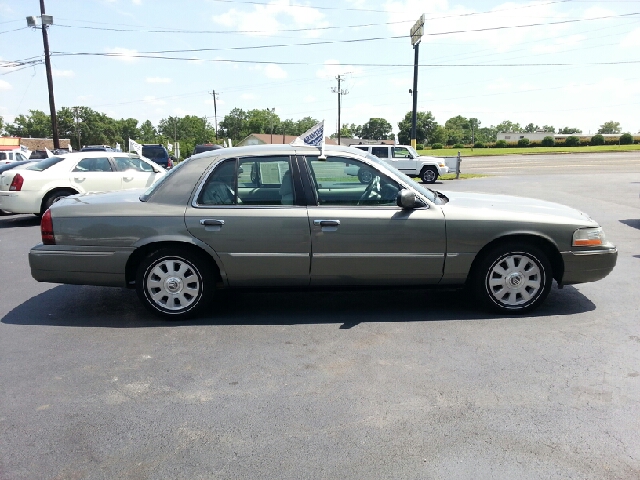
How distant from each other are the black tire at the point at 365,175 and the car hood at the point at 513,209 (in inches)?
29.1

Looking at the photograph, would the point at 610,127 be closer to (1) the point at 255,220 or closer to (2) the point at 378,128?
(2) the point at 378,128

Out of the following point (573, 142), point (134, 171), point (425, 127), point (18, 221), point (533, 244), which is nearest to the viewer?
point (533, 244)

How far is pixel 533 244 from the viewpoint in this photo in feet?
16.2

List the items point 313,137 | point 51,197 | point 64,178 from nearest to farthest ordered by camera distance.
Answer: point 313,137 → point 51,197 → point 64,178

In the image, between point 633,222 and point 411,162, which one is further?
point 411,162

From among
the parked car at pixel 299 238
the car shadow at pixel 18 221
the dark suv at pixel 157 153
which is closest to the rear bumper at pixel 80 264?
the parked car at pixel 299 238

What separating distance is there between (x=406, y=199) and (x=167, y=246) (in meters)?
2.20

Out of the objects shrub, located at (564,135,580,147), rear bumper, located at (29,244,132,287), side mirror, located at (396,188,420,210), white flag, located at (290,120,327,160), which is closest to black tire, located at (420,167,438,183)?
white flag, located at (290,120,327,160)

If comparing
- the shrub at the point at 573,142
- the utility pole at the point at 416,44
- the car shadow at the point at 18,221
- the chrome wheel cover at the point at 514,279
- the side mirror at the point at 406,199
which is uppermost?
the utility pole at the point at 416,44

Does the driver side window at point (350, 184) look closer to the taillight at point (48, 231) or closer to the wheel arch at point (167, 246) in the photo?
the wheel arch at point (167, 246)

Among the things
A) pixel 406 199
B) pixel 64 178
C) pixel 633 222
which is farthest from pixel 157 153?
pixel 406 199

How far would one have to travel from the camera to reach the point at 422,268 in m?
4.86

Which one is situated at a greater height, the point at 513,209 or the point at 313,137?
the point at 313,137

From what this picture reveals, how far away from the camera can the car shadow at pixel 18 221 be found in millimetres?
11633
